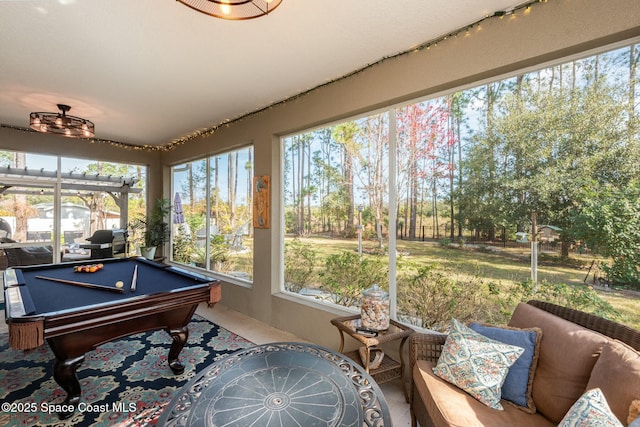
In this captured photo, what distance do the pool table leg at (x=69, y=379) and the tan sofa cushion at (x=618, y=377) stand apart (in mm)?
3091

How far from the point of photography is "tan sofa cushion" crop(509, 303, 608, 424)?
4.52ft

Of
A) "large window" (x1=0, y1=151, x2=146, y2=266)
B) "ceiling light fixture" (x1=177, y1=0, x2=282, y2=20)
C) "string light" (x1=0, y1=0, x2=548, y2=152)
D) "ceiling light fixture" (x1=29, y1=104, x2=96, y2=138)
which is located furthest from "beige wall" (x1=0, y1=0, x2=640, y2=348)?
"ceiling light fixture" (x1=29, y1=104, x2=96, y2=138)

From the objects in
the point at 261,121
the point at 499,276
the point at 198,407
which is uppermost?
the point at 261,121

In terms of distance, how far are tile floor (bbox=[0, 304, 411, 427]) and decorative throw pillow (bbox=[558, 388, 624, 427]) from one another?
122 cm

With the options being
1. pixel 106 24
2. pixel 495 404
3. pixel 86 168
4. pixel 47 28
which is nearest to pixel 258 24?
pixel 106 24

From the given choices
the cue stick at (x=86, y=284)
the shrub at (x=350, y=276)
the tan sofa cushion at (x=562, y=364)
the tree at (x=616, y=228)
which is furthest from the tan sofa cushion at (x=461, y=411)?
the cue stick at (x=86, y=284)

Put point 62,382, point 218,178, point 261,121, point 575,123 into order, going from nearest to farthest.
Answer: point 575,123 < point 62,382 < point 261,121 < point 218,178

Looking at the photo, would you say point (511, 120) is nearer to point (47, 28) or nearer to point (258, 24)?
point (258, 24)

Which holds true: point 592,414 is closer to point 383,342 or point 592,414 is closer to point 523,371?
point 523,371

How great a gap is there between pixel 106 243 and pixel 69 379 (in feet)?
13.5

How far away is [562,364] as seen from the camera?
146cm

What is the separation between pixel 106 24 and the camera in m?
2.14

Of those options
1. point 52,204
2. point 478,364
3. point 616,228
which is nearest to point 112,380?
point 478,364

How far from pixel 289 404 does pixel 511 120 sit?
7.84ft
